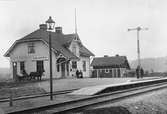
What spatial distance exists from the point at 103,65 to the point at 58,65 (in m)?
30.2

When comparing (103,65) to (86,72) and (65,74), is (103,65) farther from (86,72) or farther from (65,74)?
(65,74)

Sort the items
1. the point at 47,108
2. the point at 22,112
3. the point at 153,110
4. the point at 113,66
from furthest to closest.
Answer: the point at 113,66
the point at 153,110
the point at 47,108
the point at 22,112

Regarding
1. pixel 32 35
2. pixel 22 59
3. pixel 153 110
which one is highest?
pixel 32 35

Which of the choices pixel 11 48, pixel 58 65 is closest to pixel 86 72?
pixel 58 65

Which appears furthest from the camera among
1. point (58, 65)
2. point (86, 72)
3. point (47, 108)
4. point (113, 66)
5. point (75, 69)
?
point (113, 66)

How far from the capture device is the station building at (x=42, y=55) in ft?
128

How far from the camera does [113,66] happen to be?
6725cm

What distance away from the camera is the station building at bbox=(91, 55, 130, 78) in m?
66.2

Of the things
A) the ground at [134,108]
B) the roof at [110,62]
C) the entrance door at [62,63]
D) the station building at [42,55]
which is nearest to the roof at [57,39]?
the station building at [42,55]

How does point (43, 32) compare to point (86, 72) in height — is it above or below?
above

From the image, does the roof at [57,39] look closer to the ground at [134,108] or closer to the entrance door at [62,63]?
the entrance door at [62,63]

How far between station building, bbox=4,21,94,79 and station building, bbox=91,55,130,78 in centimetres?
2362

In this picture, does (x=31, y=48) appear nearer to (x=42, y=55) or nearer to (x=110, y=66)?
(x=42, y=55)

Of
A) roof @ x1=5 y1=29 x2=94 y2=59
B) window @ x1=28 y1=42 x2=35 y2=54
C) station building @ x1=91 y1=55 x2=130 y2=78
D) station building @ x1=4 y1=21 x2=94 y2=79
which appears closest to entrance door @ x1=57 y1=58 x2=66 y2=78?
station building @ x1=4 y1=21 x2=94 y2=79
